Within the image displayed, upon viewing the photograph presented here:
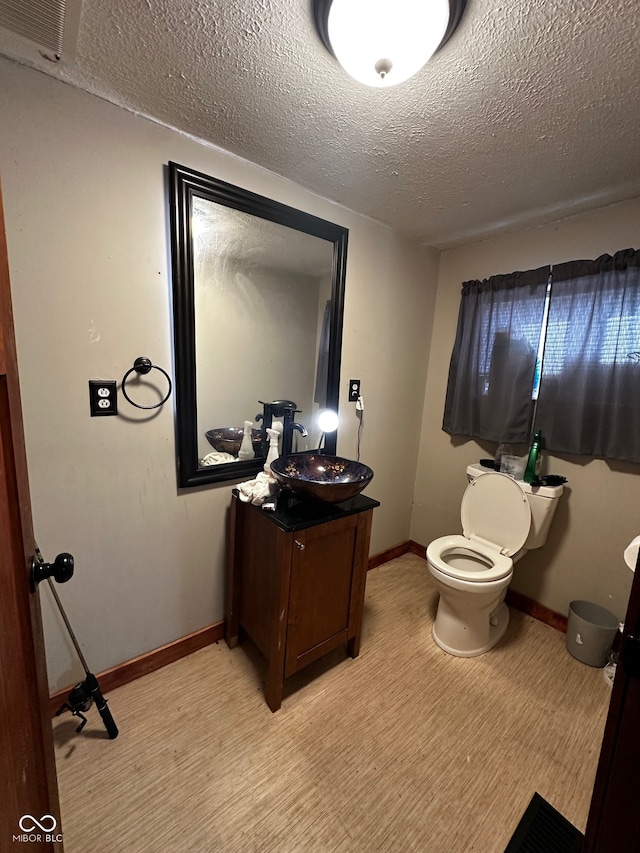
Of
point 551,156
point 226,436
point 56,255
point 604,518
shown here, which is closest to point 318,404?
point 226,436

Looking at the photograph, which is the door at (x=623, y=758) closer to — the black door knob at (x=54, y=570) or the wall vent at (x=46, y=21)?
the black door knob at (x=54, y=570)

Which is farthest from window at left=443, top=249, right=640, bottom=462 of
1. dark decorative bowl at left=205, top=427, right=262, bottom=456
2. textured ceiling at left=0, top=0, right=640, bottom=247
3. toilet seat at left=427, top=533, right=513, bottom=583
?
dark decorative bowl at left=205, top=427, right=262, bottom=456

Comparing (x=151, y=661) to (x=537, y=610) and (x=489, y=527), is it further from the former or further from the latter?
(x=537, y=610)

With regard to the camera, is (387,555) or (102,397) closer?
(102,397)

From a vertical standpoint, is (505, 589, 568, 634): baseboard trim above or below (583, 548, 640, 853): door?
below

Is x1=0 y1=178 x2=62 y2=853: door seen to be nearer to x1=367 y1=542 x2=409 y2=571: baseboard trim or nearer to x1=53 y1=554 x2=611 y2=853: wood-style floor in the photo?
x1=53 y1=554 x2=611 y2=853: wood-style floor

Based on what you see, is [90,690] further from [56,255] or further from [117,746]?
[56,255]

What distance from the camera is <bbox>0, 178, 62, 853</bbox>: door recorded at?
589mm

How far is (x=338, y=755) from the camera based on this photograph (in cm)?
127

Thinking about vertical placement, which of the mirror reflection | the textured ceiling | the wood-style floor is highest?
the textured ceiling

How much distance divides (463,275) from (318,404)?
4.49ft

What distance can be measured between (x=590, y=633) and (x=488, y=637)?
0.47 meters

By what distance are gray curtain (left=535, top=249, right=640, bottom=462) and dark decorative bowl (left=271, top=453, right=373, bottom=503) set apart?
115cm

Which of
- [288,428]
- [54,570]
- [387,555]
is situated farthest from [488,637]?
[54,570]
